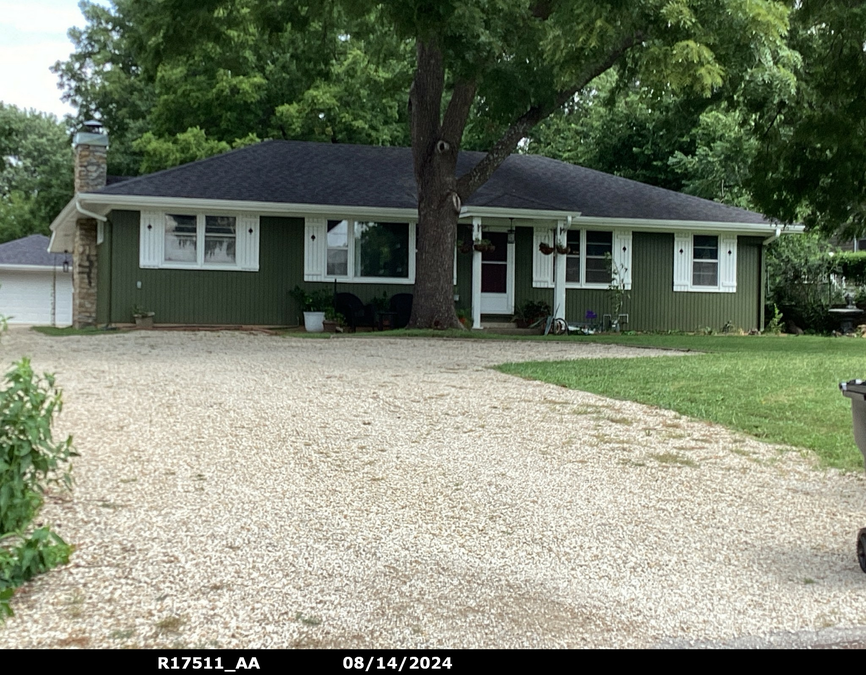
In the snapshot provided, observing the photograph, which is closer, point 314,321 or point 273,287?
point 314,321

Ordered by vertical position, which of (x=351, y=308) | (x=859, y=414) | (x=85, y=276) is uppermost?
(x=85, y=276)

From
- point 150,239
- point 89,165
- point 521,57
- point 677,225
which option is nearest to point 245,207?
point 150,239

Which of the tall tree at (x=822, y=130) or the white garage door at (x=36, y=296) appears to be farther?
the white garage door at (x=36, y=296)

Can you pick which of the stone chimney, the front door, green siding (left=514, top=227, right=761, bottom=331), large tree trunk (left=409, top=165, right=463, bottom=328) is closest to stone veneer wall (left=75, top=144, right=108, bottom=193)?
the stone chimney

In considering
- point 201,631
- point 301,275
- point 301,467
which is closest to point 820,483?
point 301,467

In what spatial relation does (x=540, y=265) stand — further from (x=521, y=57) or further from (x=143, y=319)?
(x=143, y=319)

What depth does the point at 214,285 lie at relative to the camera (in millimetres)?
18000

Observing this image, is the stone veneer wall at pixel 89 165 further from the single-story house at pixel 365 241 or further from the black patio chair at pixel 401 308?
the black patio chair at pixel 401 308

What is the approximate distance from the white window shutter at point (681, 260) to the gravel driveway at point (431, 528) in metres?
13.6

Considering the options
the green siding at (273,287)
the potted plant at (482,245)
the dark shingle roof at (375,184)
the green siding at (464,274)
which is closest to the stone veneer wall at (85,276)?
the green siding at (273,287)

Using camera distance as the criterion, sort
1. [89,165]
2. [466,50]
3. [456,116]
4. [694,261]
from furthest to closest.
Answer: [694,261], [89,165], [456,116], [466,50]

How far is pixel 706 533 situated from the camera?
4.27 meters

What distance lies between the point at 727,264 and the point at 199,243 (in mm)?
11772

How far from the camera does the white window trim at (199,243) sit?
1767 cm
